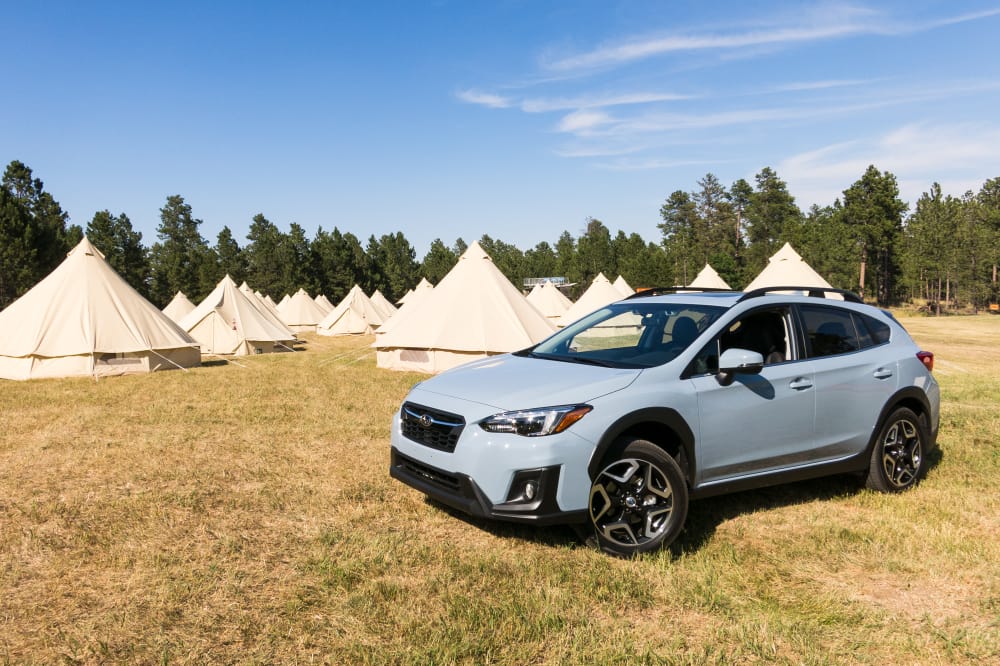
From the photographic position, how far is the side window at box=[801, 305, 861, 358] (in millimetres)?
5793

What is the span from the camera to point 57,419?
412 inches

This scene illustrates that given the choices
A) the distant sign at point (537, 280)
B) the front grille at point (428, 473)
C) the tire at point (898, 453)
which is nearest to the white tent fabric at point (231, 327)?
the front grille at point (428, 473)

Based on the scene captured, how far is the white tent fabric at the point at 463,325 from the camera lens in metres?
17.7

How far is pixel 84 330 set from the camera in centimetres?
1712

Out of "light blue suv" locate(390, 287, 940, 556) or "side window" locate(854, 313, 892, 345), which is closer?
Answer: "light blue suv" locate(390, 287, 940, 556)

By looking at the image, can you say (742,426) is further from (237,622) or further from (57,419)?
(57,419)

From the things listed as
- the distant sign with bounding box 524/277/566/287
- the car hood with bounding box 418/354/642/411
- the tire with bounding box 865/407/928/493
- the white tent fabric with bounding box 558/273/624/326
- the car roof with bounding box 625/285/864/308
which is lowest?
the tire with bounding box 865/407/928/493

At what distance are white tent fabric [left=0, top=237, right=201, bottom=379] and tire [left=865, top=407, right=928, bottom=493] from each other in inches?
702

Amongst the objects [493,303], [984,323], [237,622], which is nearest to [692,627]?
[237,622]

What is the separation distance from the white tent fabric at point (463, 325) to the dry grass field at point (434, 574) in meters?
10.1

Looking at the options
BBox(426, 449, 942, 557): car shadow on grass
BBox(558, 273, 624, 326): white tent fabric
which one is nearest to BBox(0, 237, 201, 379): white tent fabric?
BBox(426, 449, 942, 557): car shadow on grass

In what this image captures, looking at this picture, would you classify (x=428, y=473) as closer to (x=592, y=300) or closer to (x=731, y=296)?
(x=731, y=296)

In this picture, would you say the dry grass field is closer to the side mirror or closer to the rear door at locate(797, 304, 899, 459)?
the rear door at locate(797, 304, 899, 459)

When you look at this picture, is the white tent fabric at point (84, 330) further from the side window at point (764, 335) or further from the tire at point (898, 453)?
the tire at point (898, 453)
